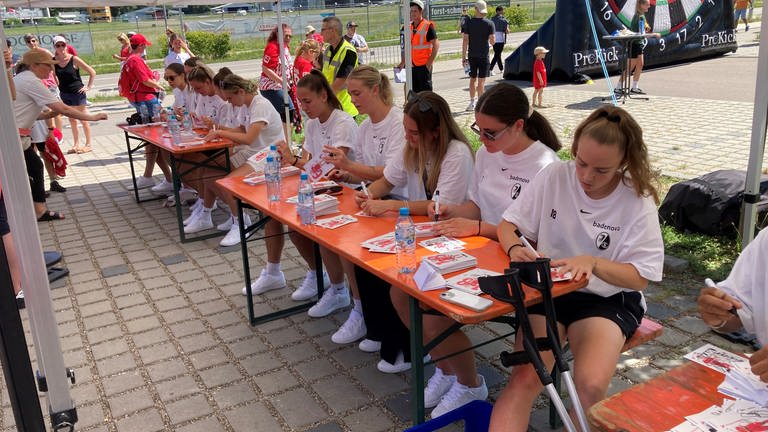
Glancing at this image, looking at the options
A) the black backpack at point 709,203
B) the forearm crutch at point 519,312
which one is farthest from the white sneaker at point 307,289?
the black backpack at point 709,203

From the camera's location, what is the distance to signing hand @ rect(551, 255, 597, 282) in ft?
7.38

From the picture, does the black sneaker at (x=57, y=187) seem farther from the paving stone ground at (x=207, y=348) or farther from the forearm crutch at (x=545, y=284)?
the forearm crutch at (x=545, y=284)

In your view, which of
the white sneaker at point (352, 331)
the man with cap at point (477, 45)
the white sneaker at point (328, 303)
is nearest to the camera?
the white sneaker at point (352, 331)

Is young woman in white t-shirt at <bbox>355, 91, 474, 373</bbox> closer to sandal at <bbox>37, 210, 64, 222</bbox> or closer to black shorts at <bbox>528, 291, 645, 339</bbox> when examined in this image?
black shorts at <bbox>528, 291, 645, 339</bbox>

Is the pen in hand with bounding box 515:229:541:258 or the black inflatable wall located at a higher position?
the black inflatable wall

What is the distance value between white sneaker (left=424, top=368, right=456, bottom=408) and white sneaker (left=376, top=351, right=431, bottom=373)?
26cm

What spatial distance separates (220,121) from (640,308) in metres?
4.73

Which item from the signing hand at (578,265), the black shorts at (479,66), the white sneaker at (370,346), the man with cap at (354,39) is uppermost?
the man with cap at (354,39)

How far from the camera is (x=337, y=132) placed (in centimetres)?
418

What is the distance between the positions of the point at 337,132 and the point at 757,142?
7.92ft

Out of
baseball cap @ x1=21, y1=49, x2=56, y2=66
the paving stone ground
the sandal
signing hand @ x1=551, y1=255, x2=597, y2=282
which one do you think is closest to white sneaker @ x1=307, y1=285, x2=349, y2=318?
the paving stone ground

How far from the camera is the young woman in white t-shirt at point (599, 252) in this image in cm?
216

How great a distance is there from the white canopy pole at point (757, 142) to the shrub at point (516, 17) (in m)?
25.2

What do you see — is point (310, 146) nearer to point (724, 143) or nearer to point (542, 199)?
point (542, 199)
